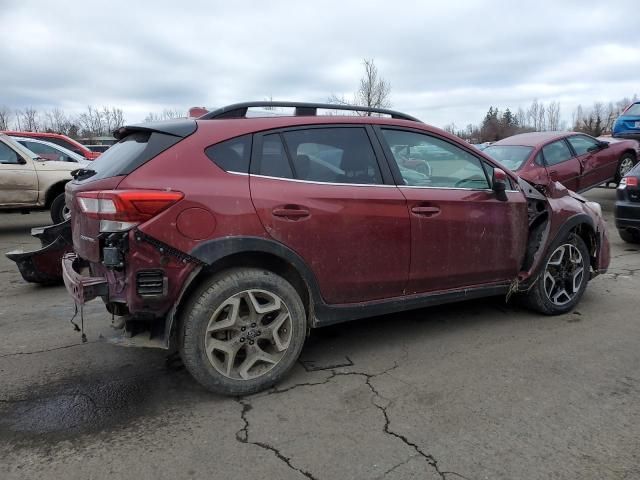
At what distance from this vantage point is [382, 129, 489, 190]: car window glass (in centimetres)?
378

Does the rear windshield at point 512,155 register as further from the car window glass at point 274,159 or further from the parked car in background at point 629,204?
the car window glass at point 274,159

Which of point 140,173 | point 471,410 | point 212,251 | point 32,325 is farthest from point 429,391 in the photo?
point 32,325

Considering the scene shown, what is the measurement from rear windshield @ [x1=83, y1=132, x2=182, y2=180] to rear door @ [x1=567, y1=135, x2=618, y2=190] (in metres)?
9.07

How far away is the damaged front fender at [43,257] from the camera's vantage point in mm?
5371

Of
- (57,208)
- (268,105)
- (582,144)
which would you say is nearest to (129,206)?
(268,105)

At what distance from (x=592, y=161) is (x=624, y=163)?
139cm

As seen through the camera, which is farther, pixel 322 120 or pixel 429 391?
pixel 322 120

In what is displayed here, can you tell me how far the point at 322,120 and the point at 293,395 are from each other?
185 cm

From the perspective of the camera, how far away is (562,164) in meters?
9.65

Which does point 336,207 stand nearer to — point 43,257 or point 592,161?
→ point 43,257

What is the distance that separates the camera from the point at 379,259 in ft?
11.7

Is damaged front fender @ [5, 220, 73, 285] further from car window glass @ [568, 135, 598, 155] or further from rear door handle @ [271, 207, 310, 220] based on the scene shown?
car window glass @ [568, 135, 598, 155]

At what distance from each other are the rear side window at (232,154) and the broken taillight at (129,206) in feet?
1.15

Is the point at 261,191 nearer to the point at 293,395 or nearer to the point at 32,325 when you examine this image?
the point at 293,395
